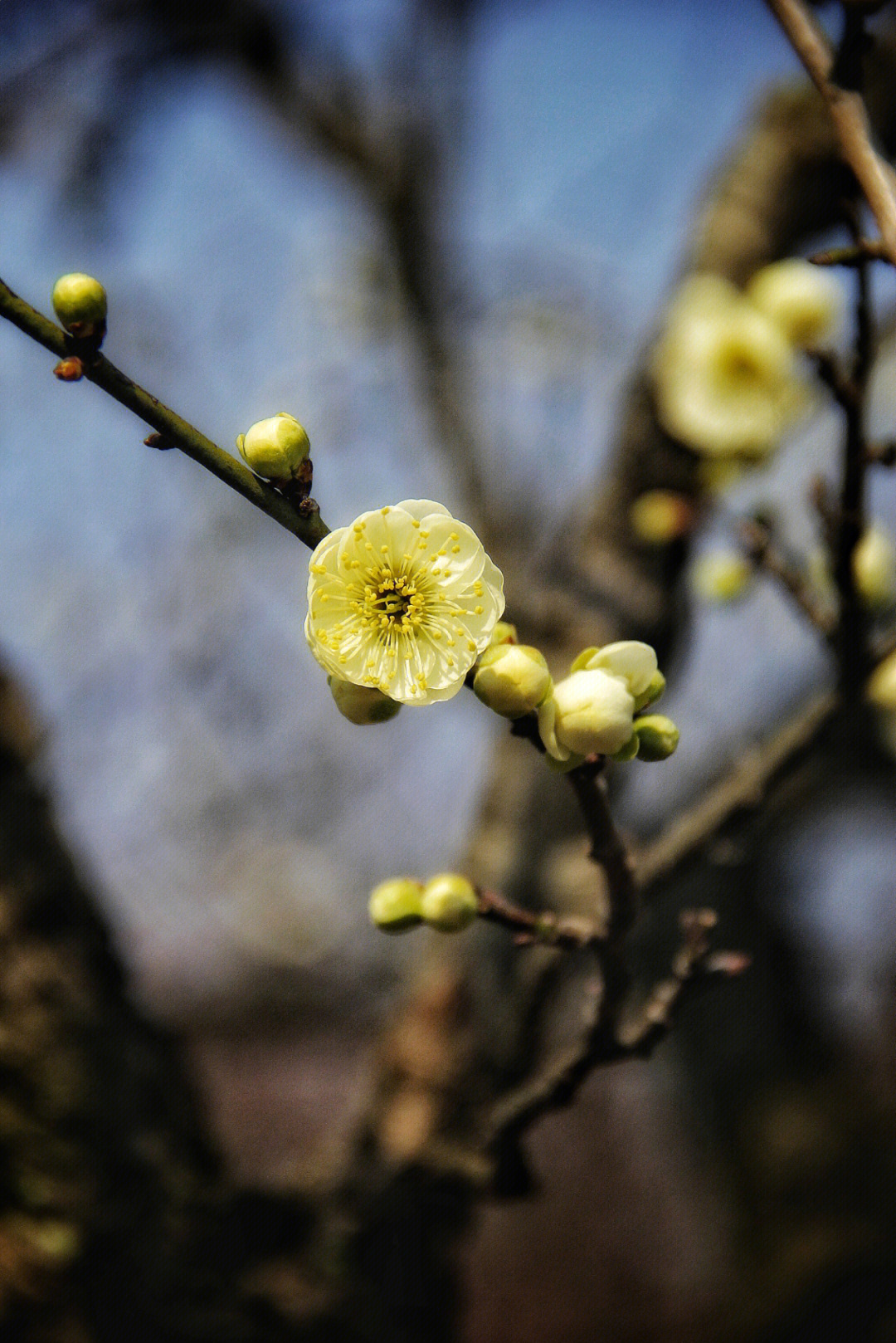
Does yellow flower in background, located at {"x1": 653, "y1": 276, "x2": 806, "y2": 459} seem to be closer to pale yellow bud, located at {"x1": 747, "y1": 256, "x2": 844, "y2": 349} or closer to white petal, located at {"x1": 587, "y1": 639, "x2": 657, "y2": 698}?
pale yellow bud, located at {"x1": 747, "y1": 256, "x2": 844, "y2": 349}

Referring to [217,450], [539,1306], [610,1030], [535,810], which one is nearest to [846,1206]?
[535,810]

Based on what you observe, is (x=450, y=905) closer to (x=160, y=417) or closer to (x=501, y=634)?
(x=501, y=634)

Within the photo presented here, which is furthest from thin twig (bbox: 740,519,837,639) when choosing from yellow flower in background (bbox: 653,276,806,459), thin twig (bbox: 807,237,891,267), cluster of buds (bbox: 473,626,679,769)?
cluster of buds (bbox: 473,626,679,769)

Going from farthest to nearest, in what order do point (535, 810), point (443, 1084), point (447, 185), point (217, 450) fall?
point (447, 185), point (535, 810), point (443, 1084), point (217, 450)

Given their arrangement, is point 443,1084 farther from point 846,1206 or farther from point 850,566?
point 846,1206

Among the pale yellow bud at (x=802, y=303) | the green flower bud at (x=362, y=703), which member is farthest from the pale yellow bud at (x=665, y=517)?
the green flower bud at (x=362, y=703)

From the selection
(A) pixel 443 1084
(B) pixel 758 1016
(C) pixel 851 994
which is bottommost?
(C) pixel 851 994
